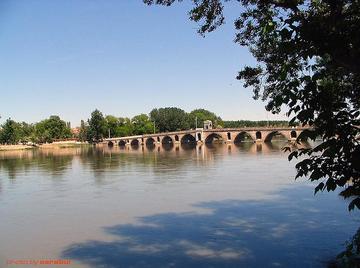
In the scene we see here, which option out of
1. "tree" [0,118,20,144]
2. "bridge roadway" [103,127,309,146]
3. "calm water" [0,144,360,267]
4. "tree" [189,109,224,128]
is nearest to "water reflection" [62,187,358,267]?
"calm water" [0,144,360,267]

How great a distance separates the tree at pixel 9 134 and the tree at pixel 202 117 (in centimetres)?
6115

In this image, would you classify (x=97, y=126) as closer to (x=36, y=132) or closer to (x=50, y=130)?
(x=50, y=130)

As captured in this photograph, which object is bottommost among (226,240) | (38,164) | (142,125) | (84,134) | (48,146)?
(226,240)

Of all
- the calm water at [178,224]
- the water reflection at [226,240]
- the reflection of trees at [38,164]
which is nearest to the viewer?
the water reflection at [226,240]

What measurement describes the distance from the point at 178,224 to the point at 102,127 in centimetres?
12757

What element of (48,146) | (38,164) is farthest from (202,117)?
(38,164)

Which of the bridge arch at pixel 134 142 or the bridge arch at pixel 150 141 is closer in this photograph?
the bridge arch at pixel 150 141

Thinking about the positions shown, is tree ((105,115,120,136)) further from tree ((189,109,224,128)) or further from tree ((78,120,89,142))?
tree ((189,109,224,128))

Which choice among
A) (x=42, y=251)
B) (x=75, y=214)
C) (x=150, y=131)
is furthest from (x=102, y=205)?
(x=150, y=131)

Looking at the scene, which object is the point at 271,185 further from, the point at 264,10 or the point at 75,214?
the point at 264,10

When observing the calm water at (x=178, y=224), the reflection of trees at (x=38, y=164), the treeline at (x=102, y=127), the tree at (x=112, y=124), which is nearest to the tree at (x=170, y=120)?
the treeline at (x=102, y=127)

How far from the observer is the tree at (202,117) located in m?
159

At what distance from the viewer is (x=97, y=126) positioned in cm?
14262

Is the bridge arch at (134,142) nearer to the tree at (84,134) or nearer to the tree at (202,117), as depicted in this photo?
the tree at (84,134)
